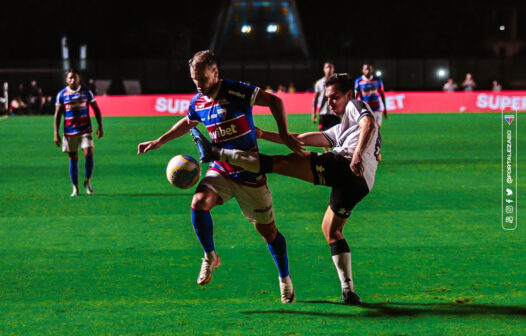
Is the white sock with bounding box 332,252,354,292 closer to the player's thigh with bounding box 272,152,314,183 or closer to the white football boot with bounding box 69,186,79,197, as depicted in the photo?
the player's thigh with bounding box 272,152,314,183

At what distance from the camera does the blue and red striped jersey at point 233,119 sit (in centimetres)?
670

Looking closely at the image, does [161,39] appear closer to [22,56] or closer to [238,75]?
[22,56]

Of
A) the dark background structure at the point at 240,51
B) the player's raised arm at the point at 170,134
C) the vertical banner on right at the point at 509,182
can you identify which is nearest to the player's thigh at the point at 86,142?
the player's raised arm at the point at 170,134

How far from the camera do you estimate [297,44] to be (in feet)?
223

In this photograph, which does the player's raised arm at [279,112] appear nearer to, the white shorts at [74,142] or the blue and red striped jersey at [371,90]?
the white shorts at [74,142]

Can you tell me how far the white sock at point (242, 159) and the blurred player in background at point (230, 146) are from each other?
0.48ft

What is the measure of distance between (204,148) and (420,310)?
2.17 m

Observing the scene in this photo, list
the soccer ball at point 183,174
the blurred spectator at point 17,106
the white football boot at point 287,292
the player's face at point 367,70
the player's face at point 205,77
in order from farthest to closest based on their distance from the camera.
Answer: the blurred spectator at point 17,106 → the player's face at point 367,70 → the soccer ball at point 183,174 → the white football boot at point 287,292 → the player's face at point 205,77

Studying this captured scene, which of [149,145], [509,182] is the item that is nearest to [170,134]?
[149,145]

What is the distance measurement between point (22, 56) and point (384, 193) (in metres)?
57.6

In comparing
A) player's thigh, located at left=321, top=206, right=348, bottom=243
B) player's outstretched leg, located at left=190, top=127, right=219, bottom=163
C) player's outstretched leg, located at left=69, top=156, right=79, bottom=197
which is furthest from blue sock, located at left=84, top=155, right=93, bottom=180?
player's thigh, located at left=321, top=206, right=348, bottom=243

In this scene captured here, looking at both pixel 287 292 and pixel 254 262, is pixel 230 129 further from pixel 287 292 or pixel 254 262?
pixel 254 262

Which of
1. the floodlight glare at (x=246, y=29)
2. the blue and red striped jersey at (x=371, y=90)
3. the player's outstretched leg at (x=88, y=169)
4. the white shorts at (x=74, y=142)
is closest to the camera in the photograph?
the white shorts at (x=74, y=142)

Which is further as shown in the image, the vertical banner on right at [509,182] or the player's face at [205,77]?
the vertical banner on right at [509,182]
